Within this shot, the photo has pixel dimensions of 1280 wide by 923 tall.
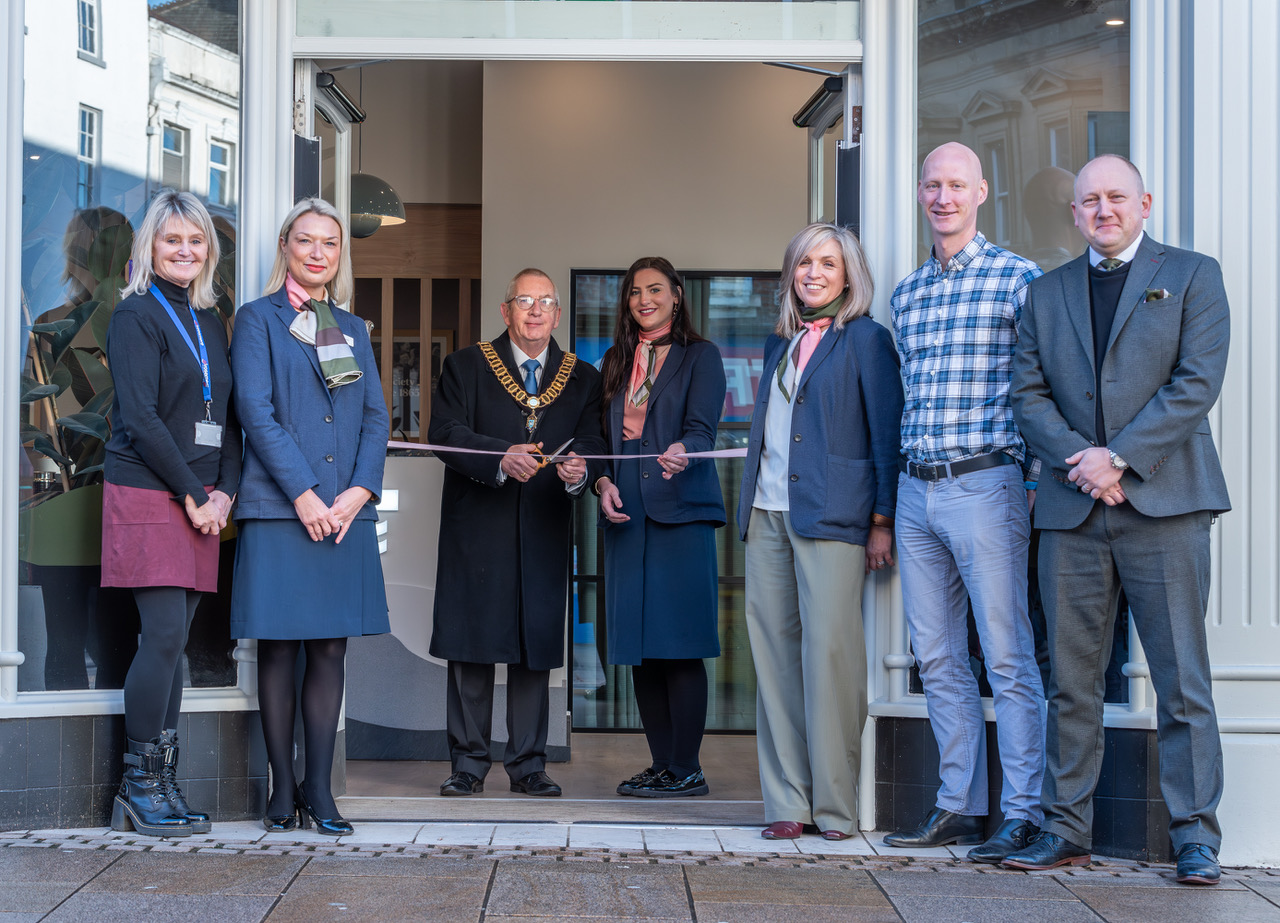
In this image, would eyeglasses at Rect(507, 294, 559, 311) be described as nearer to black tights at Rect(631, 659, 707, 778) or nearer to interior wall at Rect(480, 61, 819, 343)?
black tights at Rect(631, 659, 707, 778)

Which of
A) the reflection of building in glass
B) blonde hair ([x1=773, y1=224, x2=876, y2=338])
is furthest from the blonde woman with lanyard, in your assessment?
the reflection of building in glass

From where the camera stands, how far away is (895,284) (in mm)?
3648

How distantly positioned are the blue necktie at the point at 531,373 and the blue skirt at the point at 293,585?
3.24 feet

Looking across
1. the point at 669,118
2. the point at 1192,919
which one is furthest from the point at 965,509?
the point at 669,118

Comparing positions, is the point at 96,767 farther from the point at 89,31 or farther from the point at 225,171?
the point at 89,31

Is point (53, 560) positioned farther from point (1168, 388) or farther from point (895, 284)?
point (1168, 388)

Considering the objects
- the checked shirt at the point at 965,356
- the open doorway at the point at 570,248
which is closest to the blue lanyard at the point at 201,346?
the open doorway at the point at 570,248

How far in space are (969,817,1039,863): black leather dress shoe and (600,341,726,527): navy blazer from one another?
4.41 ft

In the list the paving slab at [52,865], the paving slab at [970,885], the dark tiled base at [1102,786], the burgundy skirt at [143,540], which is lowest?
the paving slab at [970,885]

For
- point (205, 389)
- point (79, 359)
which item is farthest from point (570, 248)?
point (205, 389)

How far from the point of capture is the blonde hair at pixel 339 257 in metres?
3.48

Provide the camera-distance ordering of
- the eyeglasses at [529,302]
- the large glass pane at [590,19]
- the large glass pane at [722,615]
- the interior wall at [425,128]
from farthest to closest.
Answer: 1. the interior wall at [425,128]
2. the large glass pane at [722,615]
3. the eyeglasses at [529,302]
4. the large glass pane at [590,19]

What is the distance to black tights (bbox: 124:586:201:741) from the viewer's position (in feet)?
10.7

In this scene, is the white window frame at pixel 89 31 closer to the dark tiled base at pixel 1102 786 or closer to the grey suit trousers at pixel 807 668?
the grey suit trousers at pixel 807 668
